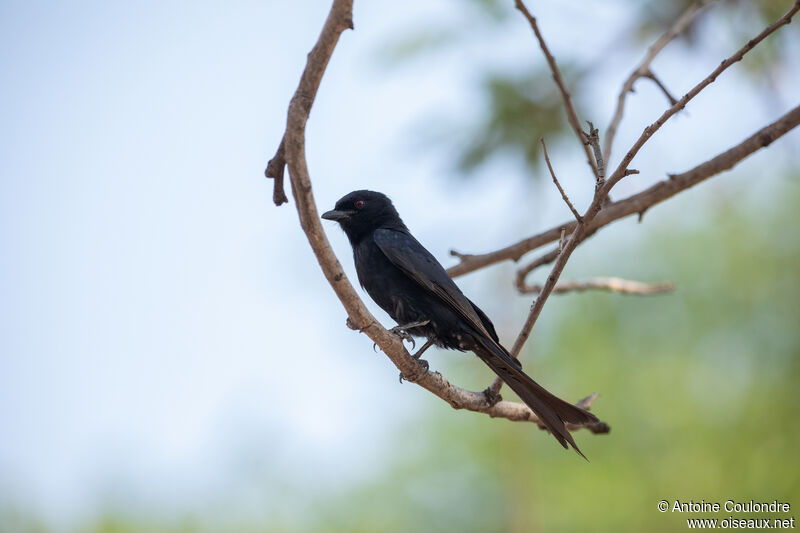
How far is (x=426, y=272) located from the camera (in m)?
4.23

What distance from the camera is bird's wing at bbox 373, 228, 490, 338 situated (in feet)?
13.4

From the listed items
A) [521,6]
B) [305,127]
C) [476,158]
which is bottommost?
[305,127]

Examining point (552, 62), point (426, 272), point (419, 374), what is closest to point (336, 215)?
point (426, 272)

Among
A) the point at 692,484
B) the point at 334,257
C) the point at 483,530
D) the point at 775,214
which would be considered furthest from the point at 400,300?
the point at 775,214

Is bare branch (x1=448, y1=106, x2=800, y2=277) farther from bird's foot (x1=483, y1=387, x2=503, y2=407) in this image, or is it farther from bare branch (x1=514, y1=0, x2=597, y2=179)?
bird's foot (x1=483, y1=387, x2=503, y2=407)

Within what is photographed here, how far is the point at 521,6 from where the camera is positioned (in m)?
4.23

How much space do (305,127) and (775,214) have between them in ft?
34.0

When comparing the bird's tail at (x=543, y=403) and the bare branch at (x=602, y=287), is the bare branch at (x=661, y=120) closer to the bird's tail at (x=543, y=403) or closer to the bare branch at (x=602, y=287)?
the bird's tail at (x=543, y=403)

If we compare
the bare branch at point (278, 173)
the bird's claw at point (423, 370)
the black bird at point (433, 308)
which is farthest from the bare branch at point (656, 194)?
the bare branch at point (278, 173)

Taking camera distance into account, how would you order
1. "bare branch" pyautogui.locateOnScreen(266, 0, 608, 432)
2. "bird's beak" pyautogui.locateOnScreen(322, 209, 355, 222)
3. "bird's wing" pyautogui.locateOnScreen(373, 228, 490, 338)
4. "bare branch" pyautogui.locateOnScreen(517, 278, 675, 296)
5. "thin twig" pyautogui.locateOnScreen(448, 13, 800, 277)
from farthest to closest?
1. "bird's beak" pyautogui.locateOnScreen(322, 209, 355, 222)
2. "bare branch" pyautogui.locateOnScreen(517, 278, 675, 296)
3. "thin twig" pyautogui.locateOnScreen(448, 13, 800, 277)
4. "bird's wing" pyautogui.locateOnScreen(373, 228, 490, 338)
5. "bare branch" pyautogui.locateOnScreen(266, 0, 608, 432)

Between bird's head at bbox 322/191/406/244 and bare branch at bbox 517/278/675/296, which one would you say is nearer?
bare branch at bbox 517/278/675/296

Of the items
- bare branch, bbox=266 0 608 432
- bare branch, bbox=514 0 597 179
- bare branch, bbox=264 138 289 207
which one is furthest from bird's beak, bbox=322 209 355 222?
bare branch, bbox=264 138 289 207

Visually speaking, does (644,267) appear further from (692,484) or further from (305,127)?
(305,127)

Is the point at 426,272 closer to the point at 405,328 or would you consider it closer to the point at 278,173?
the point at 405,328
